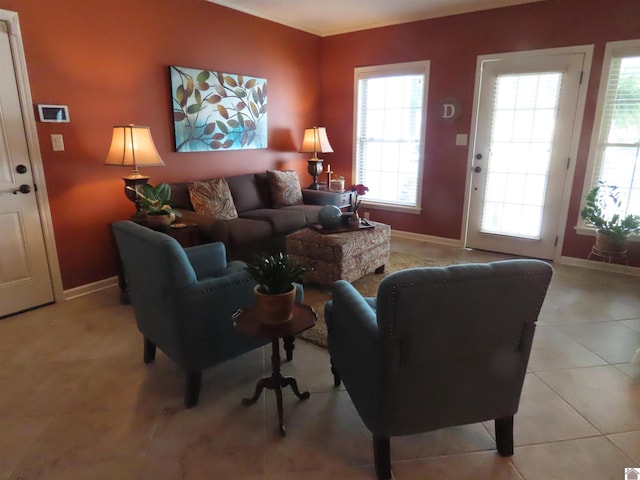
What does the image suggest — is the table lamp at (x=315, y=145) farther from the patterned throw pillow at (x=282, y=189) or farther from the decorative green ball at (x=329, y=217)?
the decorative green ball at (x=329, y=217)

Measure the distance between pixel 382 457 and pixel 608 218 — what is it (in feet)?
11.7

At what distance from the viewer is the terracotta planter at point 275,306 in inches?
69.0

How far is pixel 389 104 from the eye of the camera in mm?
5145

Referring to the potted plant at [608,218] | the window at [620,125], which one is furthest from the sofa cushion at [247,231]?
the window at [620,125]

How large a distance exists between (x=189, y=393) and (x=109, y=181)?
7.41ft

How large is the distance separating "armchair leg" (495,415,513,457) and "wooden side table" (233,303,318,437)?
0.91 m

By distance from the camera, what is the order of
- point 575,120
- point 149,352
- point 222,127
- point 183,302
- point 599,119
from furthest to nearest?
point 222,127, point 575,120, point 599,119, point 149,352, point 183,302

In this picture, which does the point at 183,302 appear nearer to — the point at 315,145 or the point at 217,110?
the point at 217,110

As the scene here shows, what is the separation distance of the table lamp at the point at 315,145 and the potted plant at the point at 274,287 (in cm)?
349

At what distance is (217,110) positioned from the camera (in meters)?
4.25

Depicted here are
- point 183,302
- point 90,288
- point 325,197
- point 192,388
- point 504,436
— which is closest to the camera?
point 504,436

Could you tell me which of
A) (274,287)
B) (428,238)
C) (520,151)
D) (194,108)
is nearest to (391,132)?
(428,238)

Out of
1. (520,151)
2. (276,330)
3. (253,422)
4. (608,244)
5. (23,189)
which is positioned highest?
(520,151)

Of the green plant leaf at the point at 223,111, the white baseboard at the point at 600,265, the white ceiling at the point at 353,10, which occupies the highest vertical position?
the white ceiling at the point at 353,10
